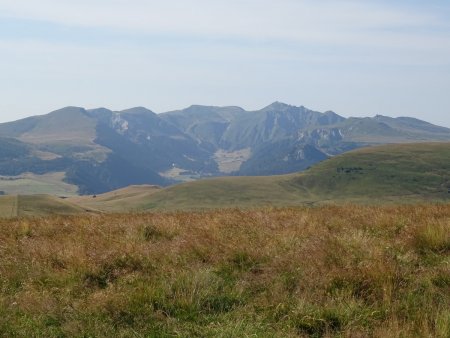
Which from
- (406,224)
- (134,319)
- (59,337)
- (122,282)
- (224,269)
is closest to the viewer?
(59,337)

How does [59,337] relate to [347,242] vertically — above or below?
below

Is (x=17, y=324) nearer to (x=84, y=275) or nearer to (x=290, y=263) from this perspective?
(x=84, y=275)

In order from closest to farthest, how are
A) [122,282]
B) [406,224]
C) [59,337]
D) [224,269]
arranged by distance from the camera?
1. [59,337]
2. [122,282]
3. [224,269]
4. [406,224]

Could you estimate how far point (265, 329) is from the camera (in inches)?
226

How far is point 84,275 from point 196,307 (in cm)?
233

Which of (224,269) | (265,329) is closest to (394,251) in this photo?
(224,269)

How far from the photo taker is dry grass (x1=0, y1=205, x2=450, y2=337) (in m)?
5.82

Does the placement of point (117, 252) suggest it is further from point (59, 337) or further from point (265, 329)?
point (265, 329)

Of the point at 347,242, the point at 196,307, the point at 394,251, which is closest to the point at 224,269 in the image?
the point at 196,307

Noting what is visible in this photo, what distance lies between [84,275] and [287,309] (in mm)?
3491

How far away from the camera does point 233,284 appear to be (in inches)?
290

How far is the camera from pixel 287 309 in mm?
6230

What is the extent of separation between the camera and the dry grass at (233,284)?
19.1ft

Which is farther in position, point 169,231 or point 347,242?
point 169,231
